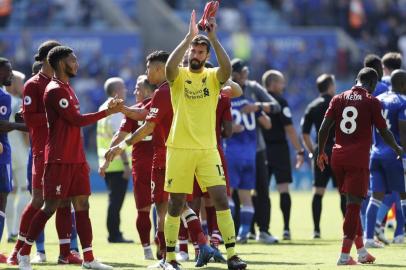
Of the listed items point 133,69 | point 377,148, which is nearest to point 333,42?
point 133,69

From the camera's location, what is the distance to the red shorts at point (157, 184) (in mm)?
11750

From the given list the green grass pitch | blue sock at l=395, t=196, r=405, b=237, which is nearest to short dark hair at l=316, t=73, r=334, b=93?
blue sock at l=395, t=196, r=405, b=237

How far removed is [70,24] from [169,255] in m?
Answer: 25.9

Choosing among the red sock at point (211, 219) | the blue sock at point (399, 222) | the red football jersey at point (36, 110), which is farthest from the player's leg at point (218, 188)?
the blue sock at point (399, 222)

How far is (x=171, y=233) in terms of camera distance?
427 inches

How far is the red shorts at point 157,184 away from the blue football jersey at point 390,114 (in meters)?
3.57

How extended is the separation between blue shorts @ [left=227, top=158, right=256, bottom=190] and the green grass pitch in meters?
0.88

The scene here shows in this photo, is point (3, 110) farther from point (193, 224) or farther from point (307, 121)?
point (307, 121)

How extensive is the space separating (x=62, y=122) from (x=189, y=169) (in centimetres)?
143

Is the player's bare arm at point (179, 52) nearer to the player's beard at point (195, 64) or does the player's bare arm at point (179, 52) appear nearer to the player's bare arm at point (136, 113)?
the player's beard at point (195, 64)

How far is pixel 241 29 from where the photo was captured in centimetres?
3597

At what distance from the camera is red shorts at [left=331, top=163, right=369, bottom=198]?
38.3 ft

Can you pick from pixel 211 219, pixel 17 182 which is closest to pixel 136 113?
pixel 211 219

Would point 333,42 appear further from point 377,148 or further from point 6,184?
point 6,184
